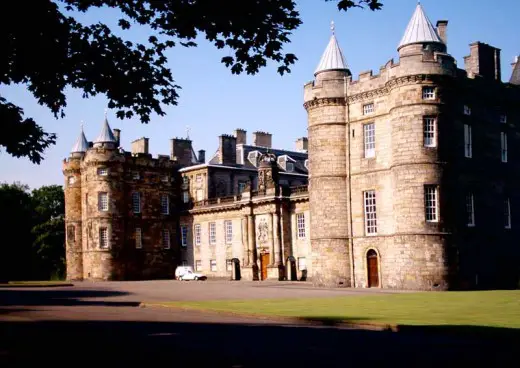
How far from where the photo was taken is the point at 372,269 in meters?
40.0

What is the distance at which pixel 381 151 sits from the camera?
39.9 meters

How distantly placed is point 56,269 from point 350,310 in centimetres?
5906

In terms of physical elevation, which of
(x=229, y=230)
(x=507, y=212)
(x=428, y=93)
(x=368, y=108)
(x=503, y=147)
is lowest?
(x=229, y=230)

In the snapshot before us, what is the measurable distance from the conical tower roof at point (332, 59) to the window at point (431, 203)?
10039 mm

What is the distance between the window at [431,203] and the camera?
36.9 m

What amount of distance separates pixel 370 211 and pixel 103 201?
96.5 feet

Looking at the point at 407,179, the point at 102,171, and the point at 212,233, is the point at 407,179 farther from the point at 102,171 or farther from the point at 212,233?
the point at 102,171

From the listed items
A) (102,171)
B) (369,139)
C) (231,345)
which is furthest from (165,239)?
(231,345)

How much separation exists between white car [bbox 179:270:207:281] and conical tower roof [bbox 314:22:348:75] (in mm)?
23487

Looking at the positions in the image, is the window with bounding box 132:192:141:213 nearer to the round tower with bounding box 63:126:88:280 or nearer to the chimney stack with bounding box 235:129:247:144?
the round tower with bounding box 63:126:88:280

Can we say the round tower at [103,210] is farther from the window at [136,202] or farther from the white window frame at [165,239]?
the white window frame at [165,239]

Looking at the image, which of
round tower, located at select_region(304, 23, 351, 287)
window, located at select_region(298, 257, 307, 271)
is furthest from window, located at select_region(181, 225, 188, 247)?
round tower, located at select_region(304, 23, 351, 287)

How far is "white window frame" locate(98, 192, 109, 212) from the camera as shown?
61.4 metres

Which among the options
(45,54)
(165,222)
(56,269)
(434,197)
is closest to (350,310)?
(45,54)
